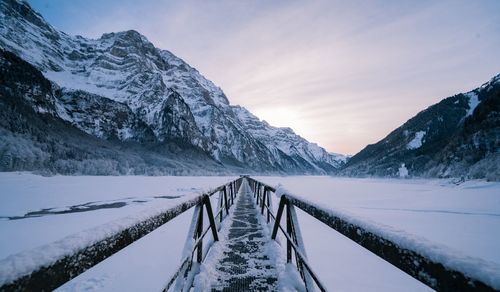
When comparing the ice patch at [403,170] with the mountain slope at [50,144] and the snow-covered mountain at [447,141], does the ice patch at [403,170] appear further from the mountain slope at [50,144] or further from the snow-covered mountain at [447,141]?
the mountain slope at [50,144]

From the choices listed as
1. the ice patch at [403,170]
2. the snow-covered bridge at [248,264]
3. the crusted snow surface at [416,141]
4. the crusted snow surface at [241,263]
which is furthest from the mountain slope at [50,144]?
the crusted snow surface at [416,141]

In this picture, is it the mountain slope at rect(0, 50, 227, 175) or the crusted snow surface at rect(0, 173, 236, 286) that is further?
the mountain slope at rect(0, 50, 227, 175)

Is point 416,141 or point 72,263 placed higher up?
point 416,141

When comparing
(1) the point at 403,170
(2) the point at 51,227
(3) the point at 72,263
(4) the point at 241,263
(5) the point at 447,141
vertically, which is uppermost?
(5) the point at 447,141

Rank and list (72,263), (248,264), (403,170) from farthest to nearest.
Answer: (403,170), (248,264), (72,263)

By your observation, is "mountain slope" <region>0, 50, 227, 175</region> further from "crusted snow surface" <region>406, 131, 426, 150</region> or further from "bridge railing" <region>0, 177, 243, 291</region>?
"crusted snow surface" <region>406, 131, 426, 150</region>

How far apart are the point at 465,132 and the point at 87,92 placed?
176m

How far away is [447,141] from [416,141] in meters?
36.2

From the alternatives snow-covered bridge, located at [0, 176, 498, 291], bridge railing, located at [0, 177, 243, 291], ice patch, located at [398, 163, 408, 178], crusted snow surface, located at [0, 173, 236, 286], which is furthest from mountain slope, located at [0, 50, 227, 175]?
ice patch, located at [398, 163, 408, 178]

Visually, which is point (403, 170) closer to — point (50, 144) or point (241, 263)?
point (241, 263)

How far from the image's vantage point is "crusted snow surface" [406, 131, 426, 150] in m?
148

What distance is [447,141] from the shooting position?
11619 centimetres

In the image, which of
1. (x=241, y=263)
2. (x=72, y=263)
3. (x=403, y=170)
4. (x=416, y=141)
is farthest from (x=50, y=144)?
(x=416, y=141)

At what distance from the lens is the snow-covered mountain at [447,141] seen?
70938mm
